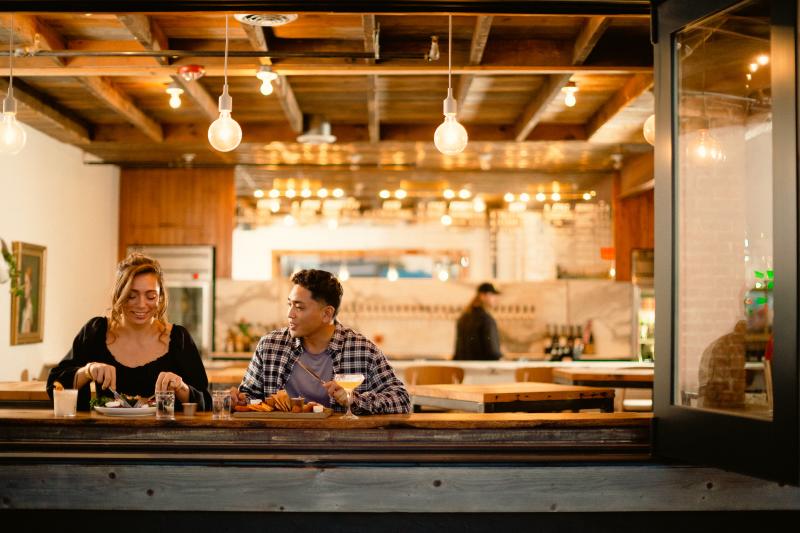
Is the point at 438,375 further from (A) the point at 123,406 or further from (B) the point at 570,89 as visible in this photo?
(A) the point at 123,406

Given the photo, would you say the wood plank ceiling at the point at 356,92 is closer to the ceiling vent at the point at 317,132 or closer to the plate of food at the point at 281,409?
the ceiling vent at the point at 317,132

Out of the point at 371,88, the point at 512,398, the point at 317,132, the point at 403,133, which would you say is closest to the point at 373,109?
the point at 371,88

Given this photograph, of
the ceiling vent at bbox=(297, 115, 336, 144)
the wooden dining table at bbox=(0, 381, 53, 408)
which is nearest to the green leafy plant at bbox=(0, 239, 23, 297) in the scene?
the wooden dining table at bbox=(0, 381, 53, 408)

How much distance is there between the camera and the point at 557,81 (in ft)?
21.0

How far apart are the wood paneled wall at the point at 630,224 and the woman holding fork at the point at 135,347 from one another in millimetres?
7040

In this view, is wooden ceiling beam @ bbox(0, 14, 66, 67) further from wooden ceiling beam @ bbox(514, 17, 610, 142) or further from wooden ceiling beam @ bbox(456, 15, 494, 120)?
wooden ceiling beam @ bbox(514, 17, 610, 142)

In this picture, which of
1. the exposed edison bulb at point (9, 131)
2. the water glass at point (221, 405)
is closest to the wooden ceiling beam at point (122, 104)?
the exposed edison bulb at point (9, 131)

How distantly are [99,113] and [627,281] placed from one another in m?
5.76

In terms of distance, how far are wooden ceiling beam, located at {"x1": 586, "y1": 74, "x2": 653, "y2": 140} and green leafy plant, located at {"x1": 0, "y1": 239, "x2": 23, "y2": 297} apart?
185 inches

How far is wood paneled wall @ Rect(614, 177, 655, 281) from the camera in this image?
10211 mm

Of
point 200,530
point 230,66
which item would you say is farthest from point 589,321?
point 200,530

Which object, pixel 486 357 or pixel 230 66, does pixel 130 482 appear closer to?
pixel 230 66

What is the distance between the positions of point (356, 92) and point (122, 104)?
5.95ft

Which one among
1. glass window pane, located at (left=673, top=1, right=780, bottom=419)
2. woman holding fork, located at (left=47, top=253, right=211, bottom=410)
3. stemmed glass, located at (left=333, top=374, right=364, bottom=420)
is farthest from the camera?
woman holding fork, located at (left=47, top=253, right=211, bottom=410)
